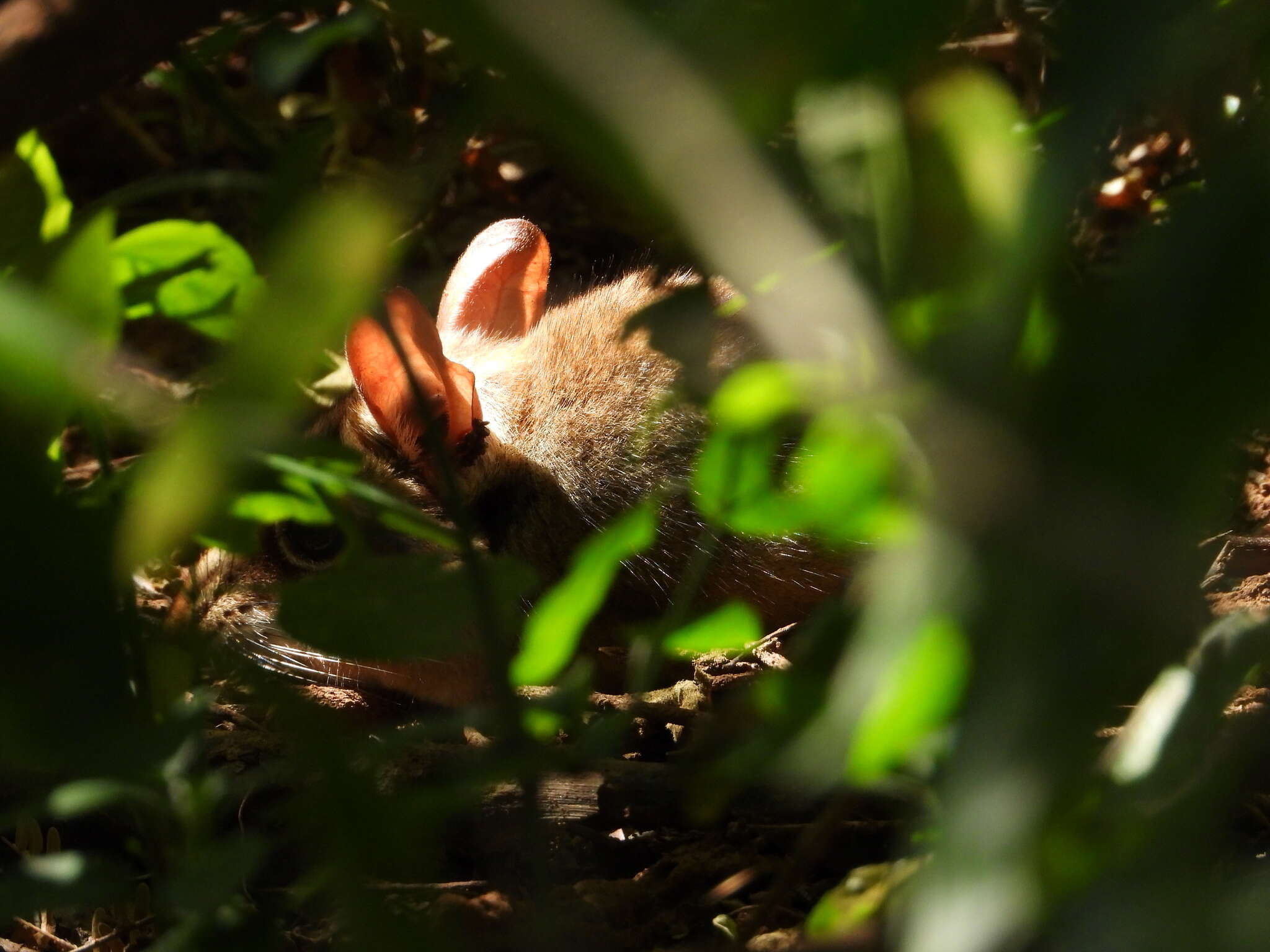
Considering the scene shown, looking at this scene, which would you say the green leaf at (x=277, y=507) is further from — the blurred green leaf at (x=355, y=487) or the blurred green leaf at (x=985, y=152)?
the blurred green leaf at (x=985, y=152)

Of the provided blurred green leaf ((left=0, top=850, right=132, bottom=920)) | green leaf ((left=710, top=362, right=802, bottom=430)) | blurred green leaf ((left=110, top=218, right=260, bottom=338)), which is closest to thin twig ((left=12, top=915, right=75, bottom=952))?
blurred green leaf ((left=0, top=850, right=132, bottom=920))

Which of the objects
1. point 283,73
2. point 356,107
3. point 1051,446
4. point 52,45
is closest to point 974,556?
point 1051,446

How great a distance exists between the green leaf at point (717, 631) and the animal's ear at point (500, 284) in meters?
2.96

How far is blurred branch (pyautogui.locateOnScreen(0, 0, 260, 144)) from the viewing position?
1.48 meters

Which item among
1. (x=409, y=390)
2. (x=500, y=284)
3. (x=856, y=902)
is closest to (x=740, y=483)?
(x=856, y=902)

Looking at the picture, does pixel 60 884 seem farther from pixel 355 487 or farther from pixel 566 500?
pixel 566 500

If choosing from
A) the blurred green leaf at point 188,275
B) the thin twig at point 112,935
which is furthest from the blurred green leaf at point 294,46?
the thin twig at point 112,935

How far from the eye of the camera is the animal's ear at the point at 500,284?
412 centimetres

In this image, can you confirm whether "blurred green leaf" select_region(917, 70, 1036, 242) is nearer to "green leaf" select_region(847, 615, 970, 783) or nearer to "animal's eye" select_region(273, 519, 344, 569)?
"green leaf" select_region(847, 615, 970, 783)

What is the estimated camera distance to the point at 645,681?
49.3 inches

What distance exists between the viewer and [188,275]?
1.68 metres

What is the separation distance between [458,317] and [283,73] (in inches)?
118

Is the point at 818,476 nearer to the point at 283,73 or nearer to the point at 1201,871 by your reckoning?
the point at 1201,871

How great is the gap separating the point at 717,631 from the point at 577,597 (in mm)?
214
